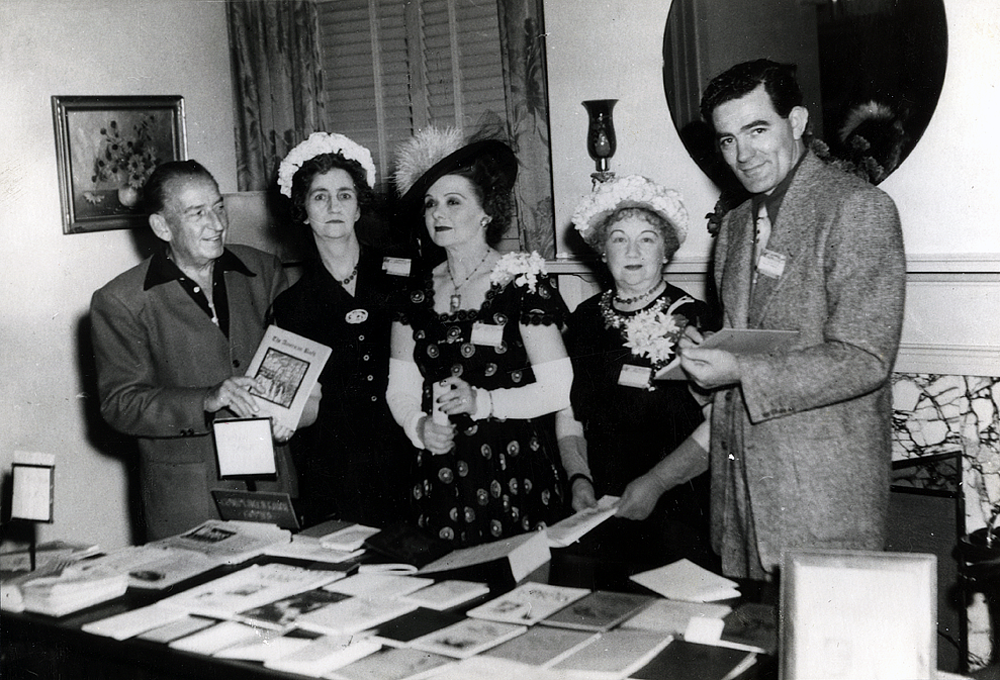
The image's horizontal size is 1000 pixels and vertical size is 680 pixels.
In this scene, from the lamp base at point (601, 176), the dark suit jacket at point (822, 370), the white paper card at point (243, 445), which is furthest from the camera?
the lamp base at point (601, 176)

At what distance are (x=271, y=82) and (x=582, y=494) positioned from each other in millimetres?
3285

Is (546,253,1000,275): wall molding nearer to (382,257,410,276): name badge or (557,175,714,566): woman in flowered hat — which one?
(557,175,714,566): woman in flowered hat

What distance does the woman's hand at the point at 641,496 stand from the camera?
2.62 metres

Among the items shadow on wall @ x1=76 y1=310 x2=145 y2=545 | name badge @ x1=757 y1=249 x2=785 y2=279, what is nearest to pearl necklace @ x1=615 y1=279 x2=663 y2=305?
name badge @ x1=757 y1=249 x2=785 y2=279

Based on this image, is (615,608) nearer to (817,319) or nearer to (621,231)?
(817,319)

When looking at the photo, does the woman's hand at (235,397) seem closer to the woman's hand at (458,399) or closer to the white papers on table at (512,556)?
the woman's hand at (458,399)

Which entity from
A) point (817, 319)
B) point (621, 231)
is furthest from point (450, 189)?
point (817, 319)

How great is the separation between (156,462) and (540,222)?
81.1 inches

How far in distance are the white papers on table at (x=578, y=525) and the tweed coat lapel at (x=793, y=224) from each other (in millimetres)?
642

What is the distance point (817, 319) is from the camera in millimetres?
2115

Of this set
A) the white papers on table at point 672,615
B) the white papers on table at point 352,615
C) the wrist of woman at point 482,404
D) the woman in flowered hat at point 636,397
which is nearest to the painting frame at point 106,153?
the wrist of woman at point 482,404

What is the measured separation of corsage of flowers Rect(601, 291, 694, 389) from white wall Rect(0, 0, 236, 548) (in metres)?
2.55

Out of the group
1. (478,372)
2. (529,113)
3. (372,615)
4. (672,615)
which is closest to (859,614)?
(672,615)

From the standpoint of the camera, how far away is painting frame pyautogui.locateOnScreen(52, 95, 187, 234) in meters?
3.96
